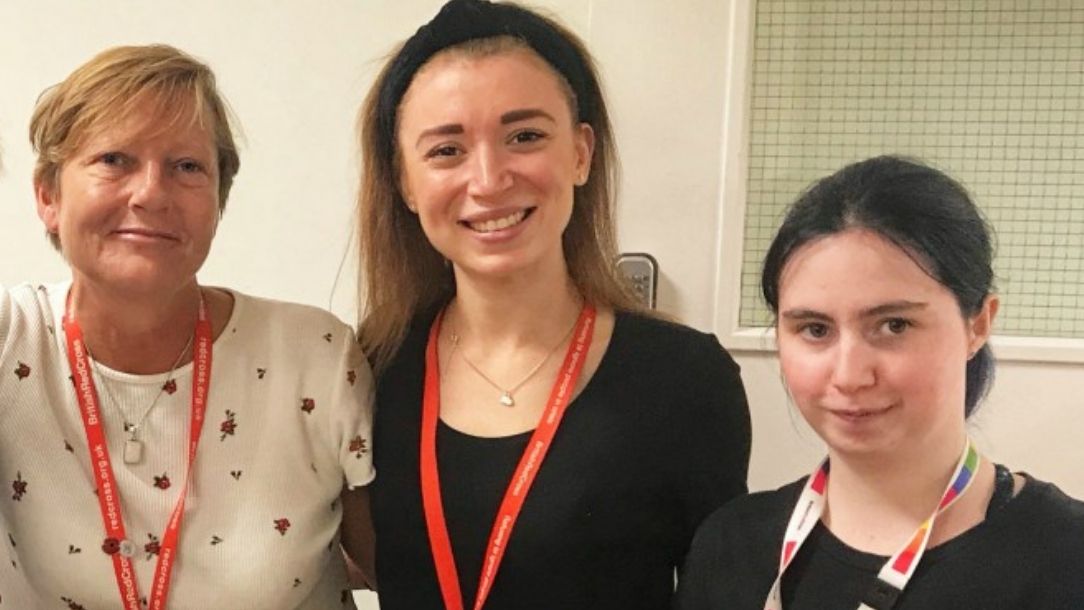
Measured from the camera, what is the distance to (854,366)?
105 centimetres

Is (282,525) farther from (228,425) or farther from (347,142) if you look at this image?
(347,142)

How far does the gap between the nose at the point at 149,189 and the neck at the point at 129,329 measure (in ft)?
0.55

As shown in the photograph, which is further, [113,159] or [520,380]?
[520,380]

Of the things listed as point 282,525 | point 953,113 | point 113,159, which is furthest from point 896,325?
point 953,113

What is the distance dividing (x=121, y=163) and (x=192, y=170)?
4.1 inches

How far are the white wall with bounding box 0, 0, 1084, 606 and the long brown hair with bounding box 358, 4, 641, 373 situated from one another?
692 mm

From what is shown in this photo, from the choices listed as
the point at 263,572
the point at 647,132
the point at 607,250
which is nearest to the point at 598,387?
the point at 607,250

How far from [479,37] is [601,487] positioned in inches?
28.8

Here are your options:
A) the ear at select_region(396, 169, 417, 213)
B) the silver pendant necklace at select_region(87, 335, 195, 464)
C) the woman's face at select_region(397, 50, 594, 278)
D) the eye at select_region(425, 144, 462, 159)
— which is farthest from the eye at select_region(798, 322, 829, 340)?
the silver pendant necklace at select_region(87, 335, 195, 464)

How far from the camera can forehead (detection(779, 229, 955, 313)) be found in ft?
3.46

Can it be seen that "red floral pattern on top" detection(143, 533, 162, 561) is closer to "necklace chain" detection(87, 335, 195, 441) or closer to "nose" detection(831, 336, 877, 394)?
"necklace chain" detection(87, 335, 195, 441)

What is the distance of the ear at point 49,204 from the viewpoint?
1478 mm

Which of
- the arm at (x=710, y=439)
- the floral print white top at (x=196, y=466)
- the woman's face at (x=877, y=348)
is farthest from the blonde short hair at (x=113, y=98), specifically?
the woman's face at (x=877, y=348)

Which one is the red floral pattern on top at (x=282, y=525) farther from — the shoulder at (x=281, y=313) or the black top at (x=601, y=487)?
the shoulder at (x=281, y=313)
